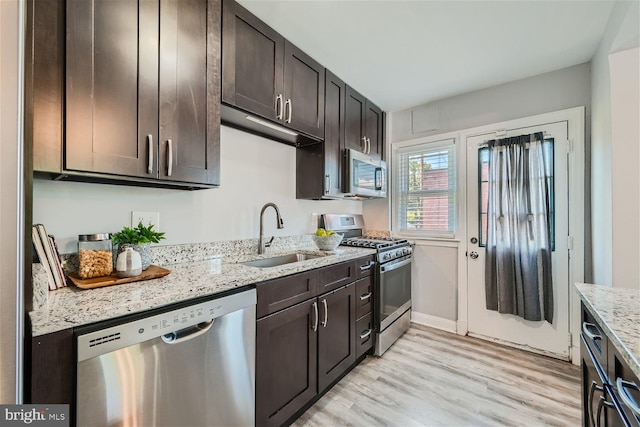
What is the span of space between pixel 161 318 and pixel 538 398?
2435 millimetres

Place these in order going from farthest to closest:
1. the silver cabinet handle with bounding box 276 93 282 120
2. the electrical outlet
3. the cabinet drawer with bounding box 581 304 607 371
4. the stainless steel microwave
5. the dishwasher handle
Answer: the stainless steel microwave, the silver cabinet handle with bounding box 276 93 282 120, the electrical outlet, the dishwasher handle, the cabinet drawer with bounding box 581 304 607 371

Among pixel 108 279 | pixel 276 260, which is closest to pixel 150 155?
pixel 108 279

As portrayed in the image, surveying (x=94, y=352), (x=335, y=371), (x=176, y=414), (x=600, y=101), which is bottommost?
(x=335, y=371)

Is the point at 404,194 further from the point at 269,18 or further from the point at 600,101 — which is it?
the point at 269,18

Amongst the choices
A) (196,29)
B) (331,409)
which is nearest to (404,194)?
(331,409)

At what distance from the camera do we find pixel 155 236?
53.6 inches

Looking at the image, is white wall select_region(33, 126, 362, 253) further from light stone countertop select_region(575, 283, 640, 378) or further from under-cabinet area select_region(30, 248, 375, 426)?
light stone countertop select_region(575, 283, 640, 378)

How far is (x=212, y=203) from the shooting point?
6.08ft

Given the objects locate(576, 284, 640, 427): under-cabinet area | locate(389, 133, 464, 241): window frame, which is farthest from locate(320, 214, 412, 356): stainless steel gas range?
locate(576, 284, 640, 427): under-cabinet area

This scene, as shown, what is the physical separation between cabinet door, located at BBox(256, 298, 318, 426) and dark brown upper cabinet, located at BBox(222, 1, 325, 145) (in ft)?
4.19

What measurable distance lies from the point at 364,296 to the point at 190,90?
189 cm

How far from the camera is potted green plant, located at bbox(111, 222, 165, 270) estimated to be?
1258 millimetres

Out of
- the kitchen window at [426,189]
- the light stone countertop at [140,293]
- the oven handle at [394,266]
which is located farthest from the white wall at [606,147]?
the light stone countertop at [140,293]

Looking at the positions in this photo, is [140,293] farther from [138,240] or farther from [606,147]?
[606,147]
